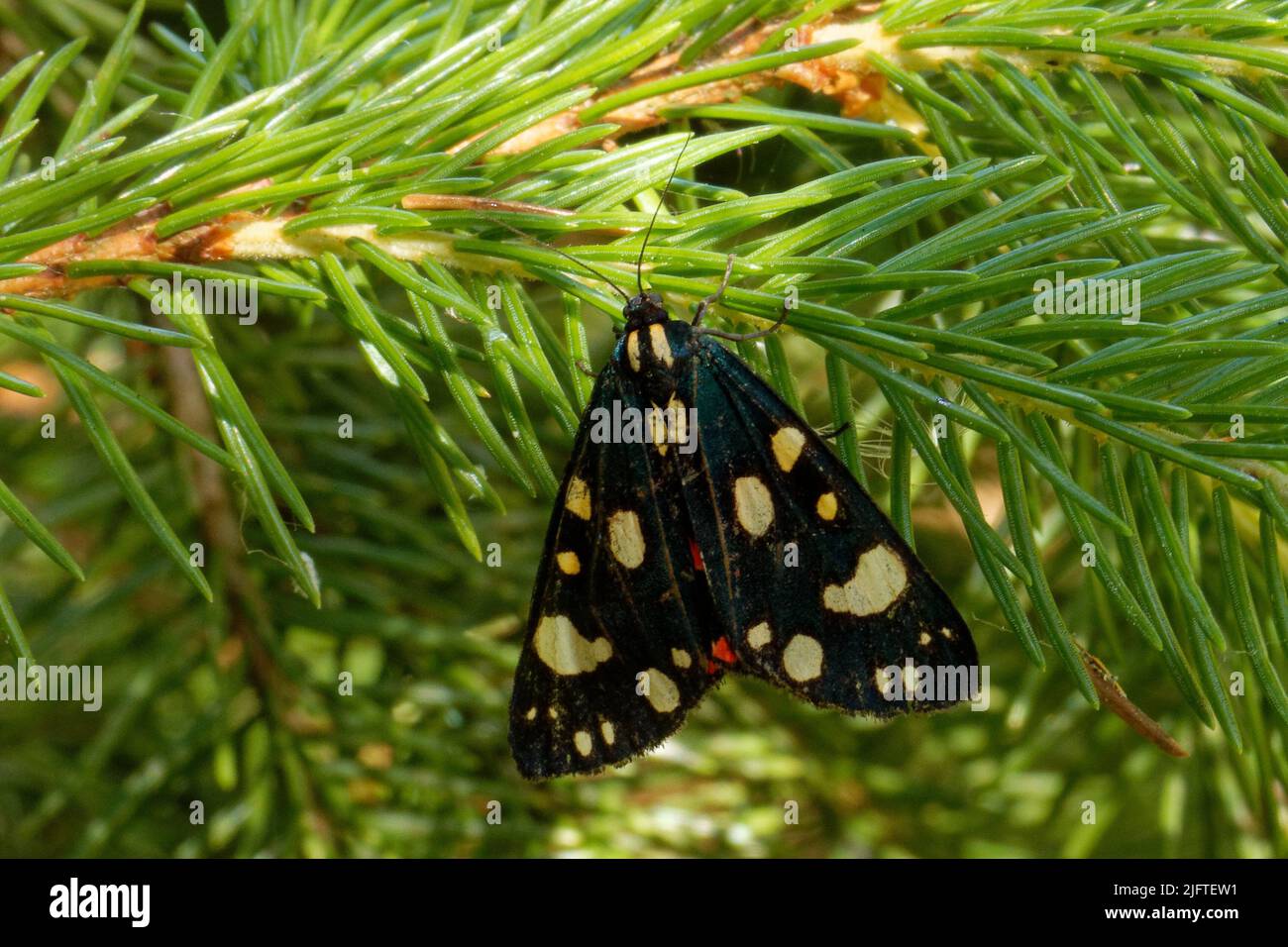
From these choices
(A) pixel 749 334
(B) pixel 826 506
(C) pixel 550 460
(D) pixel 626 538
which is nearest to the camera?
(A) pixel 749 334

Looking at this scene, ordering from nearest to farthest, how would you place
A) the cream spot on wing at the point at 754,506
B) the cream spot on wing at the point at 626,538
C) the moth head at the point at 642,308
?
the moth head at the point at 642,308
the cream spot on wing at the point at 754,506
the cream spot on wing at the point at 626,538

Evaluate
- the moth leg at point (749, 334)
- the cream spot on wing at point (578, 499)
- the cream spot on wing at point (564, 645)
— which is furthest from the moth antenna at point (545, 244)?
the cream spot on wing at point (564, 645)

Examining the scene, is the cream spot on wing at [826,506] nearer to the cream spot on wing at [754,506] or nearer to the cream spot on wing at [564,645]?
the cream spot on wing at [754,506]

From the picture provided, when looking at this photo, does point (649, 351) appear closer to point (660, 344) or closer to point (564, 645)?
point (660, 344)

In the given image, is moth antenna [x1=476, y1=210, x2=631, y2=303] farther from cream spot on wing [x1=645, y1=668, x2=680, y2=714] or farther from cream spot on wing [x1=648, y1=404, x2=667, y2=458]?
cream spot on wing [x1=645, y1=668, x2=680, y2=714]

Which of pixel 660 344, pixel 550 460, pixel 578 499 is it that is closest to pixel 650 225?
pixel 660 344

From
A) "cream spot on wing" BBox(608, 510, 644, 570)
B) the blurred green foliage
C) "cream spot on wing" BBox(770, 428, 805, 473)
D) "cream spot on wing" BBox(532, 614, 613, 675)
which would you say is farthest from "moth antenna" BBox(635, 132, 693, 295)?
"cream spot on wing" BBox(532, 614, 613, 675)
